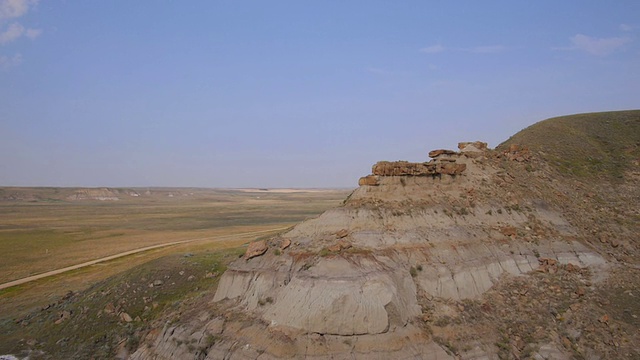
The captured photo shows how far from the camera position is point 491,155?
29.7 meters

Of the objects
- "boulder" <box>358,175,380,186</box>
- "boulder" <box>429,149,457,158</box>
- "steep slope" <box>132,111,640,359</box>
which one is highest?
"boulder" <box>429,149,457,158</box>

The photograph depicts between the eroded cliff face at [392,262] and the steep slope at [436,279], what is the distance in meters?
0.06

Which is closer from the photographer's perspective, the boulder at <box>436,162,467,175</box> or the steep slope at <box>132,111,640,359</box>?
the steep slope at <box>132,111,640,359</box>

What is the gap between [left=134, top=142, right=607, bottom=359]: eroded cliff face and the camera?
16828mm

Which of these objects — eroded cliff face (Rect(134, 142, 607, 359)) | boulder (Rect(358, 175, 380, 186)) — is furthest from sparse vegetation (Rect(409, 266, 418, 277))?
boulder (Rect(358, 175, 380, 186))

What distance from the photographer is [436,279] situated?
1956 centimetres

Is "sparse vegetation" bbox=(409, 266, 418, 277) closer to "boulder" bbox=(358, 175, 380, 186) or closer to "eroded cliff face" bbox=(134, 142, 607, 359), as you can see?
"eroded cliff face" bbox=(134, 142, 607, 359)

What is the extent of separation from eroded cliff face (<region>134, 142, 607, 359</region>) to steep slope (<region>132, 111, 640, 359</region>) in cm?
6

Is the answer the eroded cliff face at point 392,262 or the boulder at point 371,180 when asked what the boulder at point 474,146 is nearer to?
the eroded cliff face at point 392,262

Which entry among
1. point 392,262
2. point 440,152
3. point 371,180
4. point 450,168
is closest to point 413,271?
point 392,262

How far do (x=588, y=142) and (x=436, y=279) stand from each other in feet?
Answer: 102

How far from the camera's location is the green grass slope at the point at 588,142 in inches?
1375

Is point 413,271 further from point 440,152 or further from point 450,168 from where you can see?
point 440,152

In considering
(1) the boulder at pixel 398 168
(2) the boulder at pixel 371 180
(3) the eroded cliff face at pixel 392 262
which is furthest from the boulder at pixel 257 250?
(1) the boulder at pixel 398 168
